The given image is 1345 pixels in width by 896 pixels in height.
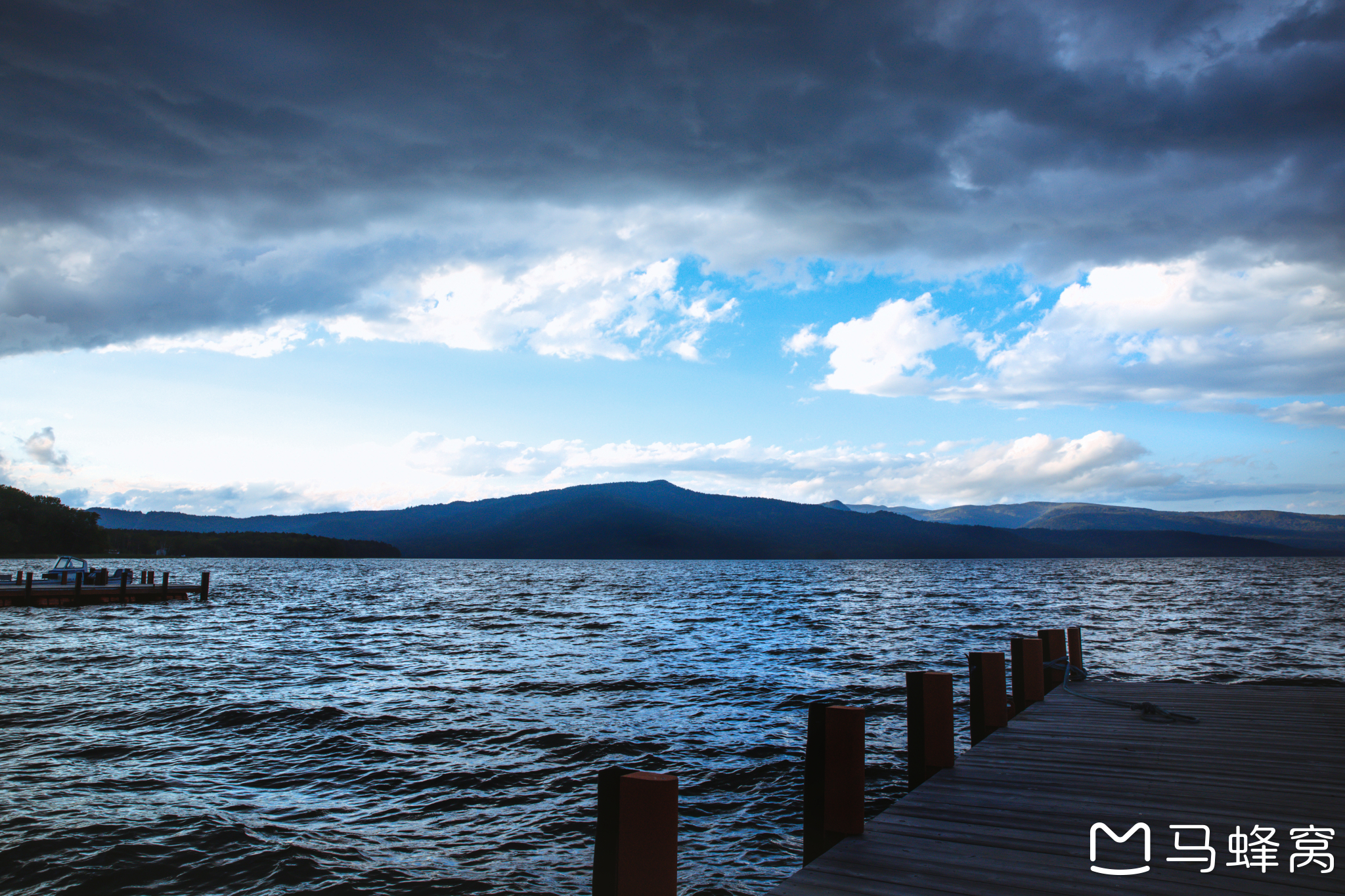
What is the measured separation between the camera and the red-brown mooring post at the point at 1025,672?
37.4 ft

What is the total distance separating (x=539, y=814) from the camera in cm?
1086

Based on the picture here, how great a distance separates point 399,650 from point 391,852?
22134 millimetres

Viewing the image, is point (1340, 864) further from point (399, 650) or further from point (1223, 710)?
point (399, 650)

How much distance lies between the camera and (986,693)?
973 centimetres

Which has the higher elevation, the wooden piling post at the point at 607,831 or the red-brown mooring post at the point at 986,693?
the wooden piling post at the point at 607,831

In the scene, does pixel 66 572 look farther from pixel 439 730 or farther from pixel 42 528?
pixel 42 528

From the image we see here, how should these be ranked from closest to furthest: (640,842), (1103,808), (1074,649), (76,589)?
(640,842) → (1103,808) → (1074,649) → (76,589)

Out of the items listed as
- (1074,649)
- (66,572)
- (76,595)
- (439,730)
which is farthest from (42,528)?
(1074,649)

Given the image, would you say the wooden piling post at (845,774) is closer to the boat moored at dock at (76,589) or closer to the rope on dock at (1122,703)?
the rope on dock at (1122,703)

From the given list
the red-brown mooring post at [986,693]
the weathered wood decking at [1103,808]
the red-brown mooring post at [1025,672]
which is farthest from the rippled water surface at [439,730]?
the weathered wood decking at [1103,808]

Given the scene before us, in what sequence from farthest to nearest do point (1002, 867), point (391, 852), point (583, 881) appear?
1. point (391, 852)
2. point (583, 881)
3. point (1002, 867)

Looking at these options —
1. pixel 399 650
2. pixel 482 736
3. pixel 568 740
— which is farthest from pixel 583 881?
pixel 399 650

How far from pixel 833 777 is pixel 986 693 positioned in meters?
4.63

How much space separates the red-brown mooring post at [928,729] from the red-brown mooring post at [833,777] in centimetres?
207
